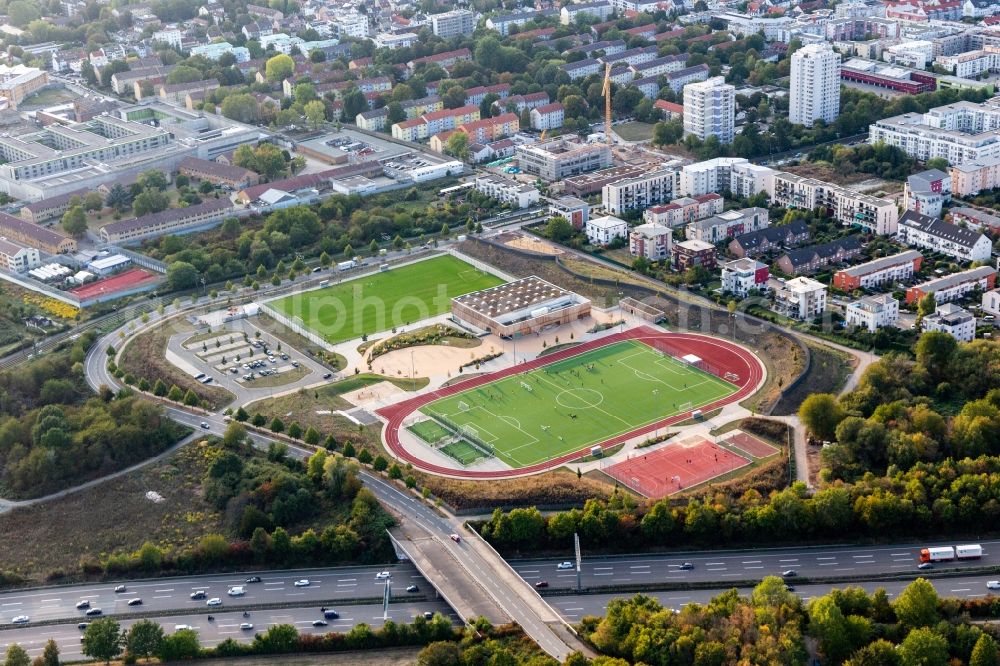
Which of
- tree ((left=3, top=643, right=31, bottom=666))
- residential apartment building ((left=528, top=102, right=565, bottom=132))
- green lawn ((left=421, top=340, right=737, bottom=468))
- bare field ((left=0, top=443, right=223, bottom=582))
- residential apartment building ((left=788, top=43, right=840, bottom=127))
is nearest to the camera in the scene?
tree ((left=3, top=643, right=31, bottom=666))

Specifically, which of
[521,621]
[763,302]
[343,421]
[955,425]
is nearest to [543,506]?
[521,621]

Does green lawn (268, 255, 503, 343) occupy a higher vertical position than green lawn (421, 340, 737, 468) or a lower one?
higher

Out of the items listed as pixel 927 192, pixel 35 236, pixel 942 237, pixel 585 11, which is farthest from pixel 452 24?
pixel 942 237

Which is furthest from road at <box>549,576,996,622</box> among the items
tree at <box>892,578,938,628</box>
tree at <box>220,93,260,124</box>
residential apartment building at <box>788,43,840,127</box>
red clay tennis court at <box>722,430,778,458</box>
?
tree at <box>220,93,260,124</box>

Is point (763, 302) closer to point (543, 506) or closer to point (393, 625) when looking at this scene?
point (543, 506)

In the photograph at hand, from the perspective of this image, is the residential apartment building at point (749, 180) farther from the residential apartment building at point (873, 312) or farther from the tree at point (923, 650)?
the tree at point (923, 650)

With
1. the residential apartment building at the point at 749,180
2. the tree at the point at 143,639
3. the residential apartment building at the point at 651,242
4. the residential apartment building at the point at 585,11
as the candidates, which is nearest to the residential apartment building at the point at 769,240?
the residential apartment building at the point at 651,242

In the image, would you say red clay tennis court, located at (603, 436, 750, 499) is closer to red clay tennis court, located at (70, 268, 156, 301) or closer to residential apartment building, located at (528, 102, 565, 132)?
red clay tennis court, located at (70, 268, 156, 301)
